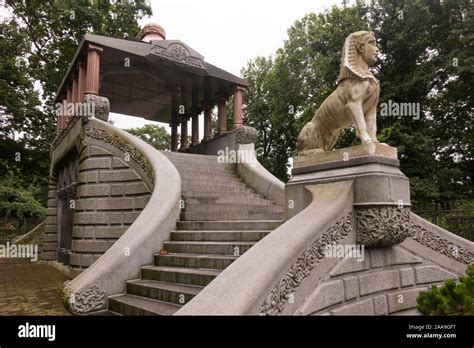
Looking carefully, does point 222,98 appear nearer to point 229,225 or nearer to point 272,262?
point 229,225

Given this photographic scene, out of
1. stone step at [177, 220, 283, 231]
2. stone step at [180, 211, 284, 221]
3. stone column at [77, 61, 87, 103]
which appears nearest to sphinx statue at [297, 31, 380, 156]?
stone step at [177, 220, 283, 231]

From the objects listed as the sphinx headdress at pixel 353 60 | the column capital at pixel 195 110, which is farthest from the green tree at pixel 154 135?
the sphinx headdress at pixel 353 60

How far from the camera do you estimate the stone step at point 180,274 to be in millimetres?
4997

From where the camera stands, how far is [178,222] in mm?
7145

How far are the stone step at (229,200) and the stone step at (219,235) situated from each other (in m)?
1.44

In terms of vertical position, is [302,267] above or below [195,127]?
below

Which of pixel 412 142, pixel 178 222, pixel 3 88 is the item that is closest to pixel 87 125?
pixel 178 222

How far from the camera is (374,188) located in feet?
15.6

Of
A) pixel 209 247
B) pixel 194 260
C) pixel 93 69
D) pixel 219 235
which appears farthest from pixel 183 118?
pixel 194 260

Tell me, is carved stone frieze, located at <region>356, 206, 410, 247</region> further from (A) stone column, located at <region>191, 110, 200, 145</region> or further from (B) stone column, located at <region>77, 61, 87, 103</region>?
(A) stone column, located at <region>191, 110, 200, 145</region>

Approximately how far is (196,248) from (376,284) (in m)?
2.96

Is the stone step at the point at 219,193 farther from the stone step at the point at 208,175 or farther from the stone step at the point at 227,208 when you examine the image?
the stone step at the point at 208,175
